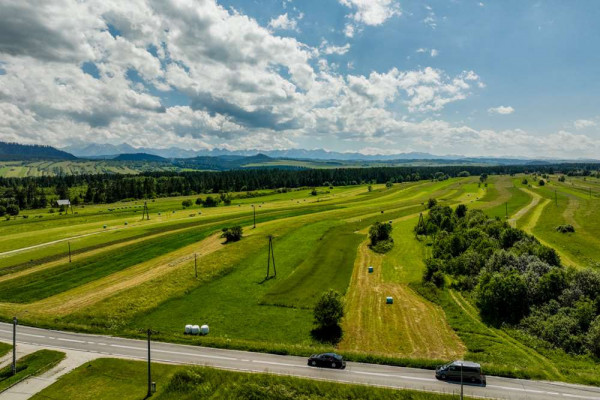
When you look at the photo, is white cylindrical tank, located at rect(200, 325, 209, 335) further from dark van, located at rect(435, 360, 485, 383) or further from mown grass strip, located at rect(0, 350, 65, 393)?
dark van, located at rect(435, 360, 485, 383)

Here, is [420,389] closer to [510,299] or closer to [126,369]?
[510,299]

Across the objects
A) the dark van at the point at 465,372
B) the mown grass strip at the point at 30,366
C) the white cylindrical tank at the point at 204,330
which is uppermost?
the dark van at the point at 465,372

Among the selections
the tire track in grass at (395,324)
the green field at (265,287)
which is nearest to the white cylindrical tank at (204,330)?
the green field at (265,287)

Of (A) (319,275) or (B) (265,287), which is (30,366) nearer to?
(B) (265,287)

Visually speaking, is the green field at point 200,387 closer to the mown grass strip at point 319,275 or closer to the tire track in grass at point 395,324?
the tire track in grass at point 395,324

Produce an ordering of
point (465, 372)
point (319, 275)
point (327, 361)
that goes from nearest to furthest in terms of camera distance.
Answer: point (465, 372), point (327, 361), point (319, 275)

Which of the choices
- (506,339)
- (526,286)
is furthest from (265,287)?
(526,286)

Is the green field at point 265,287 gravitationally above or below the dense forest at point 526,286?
below
